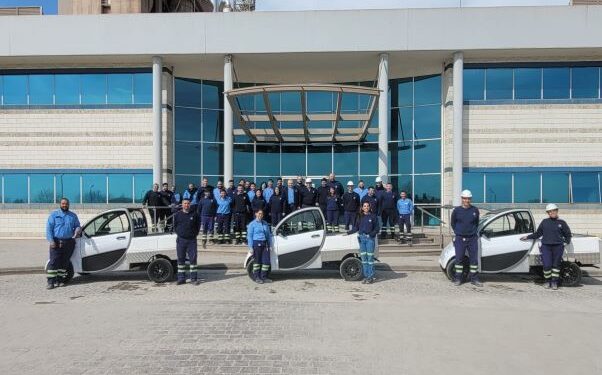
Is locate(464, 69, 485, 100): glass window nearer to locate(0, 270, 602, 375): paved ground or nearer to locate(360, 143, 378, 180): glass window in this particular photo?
locate(360, 143, 378, 180): glass window

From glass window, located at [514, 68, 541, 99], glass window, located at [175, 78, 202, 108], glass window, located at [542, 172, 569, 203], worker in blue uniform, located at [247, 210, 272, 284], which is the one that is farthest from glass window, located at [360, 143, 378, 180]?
worker in blue uniform, located at [247, 210, 272, 284]

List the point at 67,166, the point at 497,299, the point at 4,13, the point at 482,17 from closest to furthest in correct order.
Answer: the point at 497,299 → the point at 482,17 → the point at 67,166 → the point at 4,13

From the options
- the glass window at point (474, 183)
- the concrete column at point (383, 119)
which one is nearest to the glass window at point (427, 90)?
the concrete column at point (383, 119)

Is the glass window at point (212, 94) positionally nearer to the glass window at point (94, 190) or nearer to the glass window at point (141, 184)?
the glass window at point (141, 184)

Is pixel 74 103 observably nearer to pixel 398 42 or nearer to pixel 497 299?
Result: pixel 398 42

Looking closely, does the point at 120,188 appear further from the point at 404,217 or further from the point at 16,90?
the point at 404,217

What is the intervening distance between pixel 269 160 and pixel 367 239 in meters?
12.3

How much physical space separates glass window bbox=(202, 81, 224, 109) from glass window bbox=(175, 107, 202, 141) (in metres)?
0.62

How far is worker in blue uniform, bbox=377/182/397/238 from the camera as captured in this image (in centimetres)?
1367

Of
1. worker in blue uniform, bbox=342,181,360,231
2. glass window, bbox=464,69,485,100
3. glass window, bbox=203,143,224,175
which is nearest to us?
worker in blue uniform, bbox=342,181,360,231

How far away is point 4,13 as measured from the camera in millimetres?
20625

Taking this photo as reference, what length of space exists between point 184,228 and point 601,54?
1761cm

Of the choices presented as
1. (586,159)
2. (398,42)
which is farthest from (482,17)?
(586,159)

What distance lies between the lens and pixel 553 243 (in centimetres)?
888
